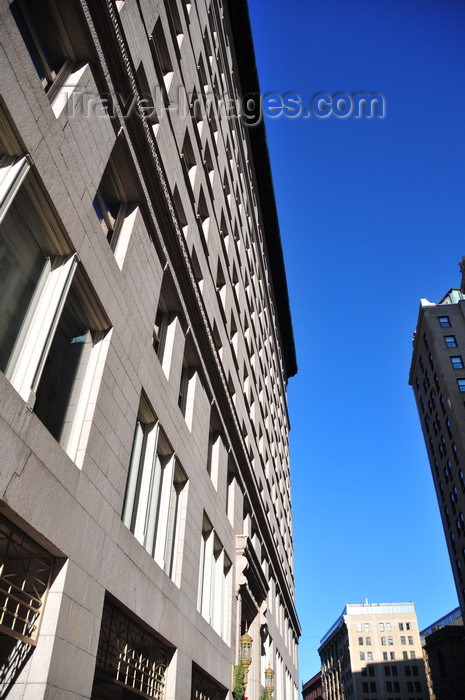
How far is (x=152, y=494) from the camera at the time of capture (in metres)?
14.6

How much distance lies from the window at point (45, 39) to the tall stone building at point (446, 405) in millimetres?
67450

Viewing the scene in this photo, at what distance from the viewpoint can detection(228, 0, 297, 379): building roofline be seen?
36344mm

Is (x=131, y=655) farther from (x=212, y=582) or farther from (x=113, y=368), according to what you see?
(x=212, y=582)

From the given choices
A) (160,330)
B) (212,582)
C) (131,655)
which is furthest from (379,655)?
(131,655)

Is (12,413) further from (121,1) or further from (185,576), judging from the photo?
(121,1)

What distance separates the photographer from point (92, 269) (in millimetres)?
11070

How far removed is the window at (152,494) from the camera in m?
13.3

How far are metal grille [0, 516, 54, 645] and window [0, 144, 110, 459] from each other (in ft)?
6.29

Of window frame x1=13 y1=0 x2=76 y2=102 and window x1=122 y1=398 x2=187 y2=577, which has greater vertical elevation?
window frame x1=13 y1=0 x2=76 y2=102

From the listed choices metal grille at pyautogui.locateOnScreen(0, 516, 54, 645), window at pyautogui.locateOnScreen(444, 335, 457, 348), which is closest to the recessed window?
metal grille at pyautogui.locateOnScreen(0, 516, 54, 645)

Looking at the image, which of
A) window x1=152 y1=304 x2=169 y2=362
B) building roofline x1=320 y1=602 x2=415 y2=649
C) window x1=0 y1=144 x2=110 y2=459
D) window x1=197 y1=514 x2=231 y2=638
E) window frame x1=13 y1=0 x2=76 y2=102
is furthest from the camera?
building roofline x1=320 y1=602 x2=415 y2=649

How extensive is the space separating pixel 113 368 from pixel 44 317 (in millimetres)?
2486

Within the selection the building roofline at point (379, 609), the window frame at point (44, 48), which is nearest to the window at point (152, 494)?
the window frame at point (44, 48)

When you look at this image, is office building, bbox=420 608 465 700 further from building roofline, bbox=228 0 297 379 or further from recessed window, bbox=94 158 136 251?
recessed window, bbox=94 158 136 251
